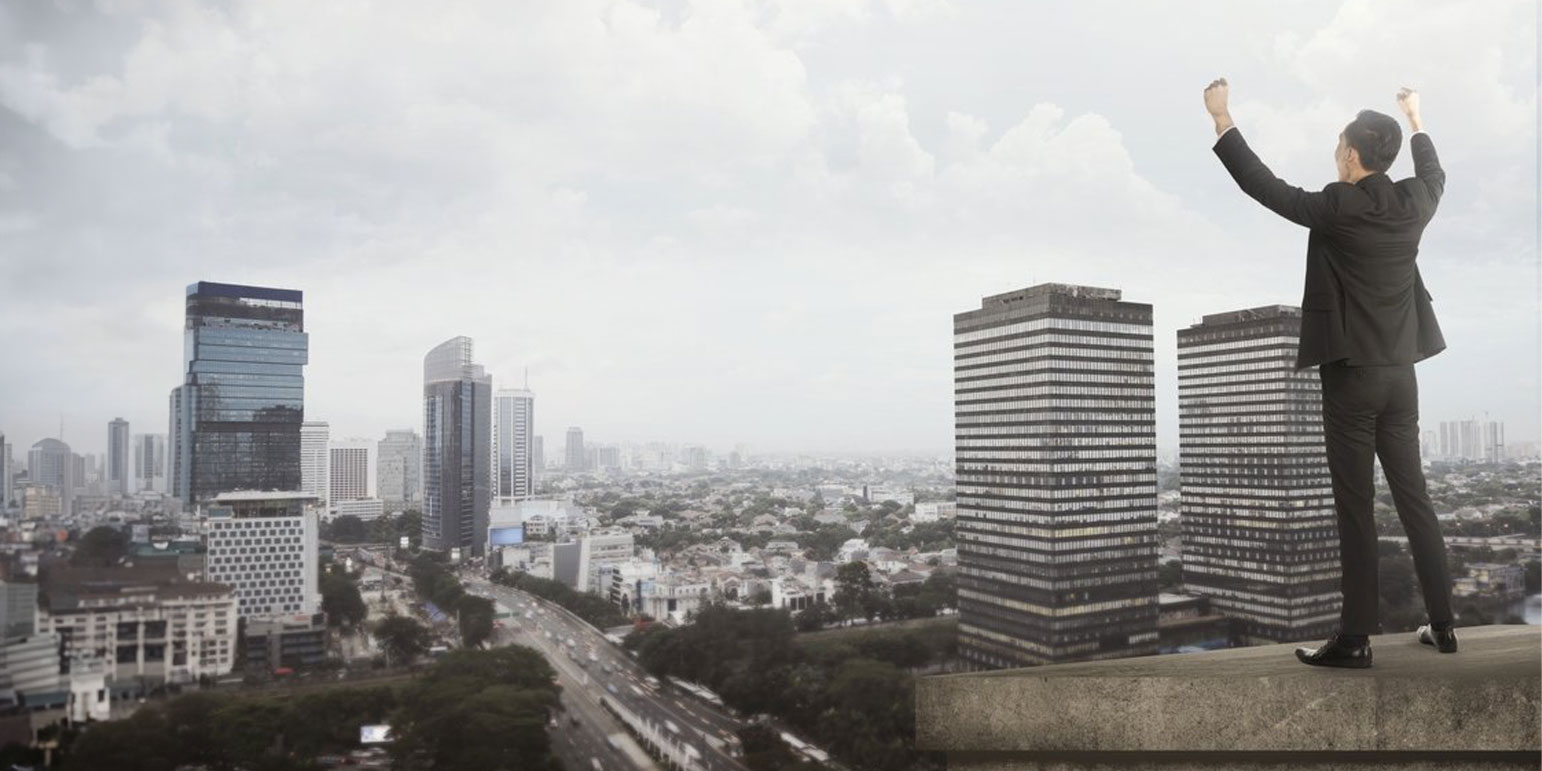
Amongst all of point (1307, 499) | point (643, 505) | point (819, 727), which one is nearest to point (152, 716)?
point (819, 727)

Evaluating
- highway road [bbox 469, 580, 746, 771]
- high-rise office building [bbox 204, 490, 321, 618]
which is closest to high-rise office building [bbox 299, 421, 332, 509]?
high-rise office building [bbox 204, 490, 321, 618]

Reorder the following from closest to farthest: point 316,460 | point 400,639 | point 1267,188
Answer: point 1267,188 < point 400,639 < point 316,460

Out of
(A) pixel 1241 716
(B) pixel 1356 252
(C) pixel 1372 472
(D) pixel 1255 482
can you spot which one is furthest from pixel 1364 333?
(D) pixel 1255 482

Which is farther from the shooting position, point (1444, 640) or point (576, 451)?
point (576, 451)

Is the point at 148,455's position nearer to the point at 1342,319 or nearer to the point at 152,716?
the point at 152,716

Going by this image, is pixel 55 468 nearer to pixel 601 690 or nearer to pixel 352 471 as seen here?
pixel 352 471

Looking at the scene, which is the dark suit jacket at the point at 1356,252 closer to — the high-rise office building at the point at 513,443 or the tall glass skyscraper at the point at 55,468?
the tall glass skyscraper at the point at 55,468

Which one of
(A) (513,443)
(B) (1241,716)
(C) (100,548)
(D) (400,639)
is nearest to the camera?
(B) (1241,716)
